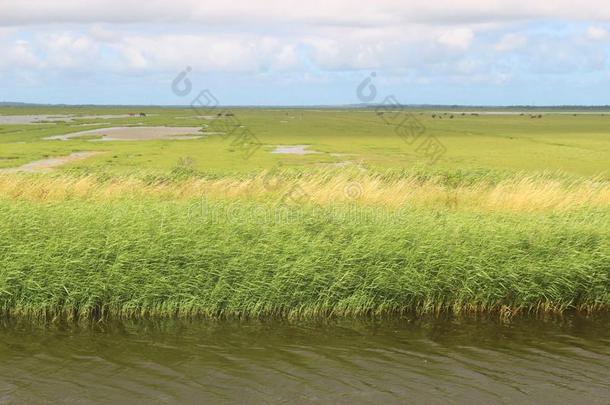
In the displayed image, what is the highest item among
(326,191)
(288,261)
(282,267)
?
(326,191)

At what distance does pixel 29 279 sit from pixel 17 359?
8.39 feet

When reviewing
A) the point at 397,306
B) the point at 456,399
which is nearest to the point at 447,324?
the point at 397,306

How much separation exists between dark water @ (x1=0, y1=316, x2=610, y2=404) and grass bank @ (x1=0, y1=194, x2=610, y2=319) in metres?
0.56

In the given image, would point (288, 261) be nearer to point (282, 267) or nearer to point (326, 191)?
point (282, 267)

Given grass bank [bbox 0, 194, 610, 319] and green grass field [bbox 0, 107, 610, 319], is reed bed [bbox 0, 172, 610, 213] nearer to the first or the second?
green grass field [bbox 0, 107, 610, 319]

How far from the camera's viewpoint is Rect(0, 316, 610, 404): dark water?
32.1 ft

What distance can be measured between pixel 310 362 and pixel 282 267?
297 centimetres

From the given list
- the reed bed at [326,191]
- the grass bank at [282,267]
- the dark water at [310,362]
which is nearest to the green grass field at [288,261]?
the grass bank at [282,267]

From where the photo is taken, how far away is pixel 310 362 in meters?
11.1

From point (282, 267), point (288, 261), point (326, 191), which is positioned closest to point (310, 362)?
point (282, 267)

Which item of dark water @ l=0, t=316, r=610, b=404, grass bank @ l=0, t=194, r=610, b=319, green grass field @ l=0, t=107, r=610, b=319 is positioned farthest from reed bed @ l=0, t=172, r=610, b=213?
dark water @ l=0, t=316, r=610, b=404

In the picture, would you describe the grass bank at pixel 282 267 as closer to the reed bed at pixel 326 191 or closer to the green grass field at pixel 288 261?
the green grass field at pixel 288 261

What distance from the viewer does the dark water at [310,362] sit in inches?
385

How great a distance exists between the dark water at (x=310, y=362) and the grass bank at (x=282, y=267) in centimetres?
56
